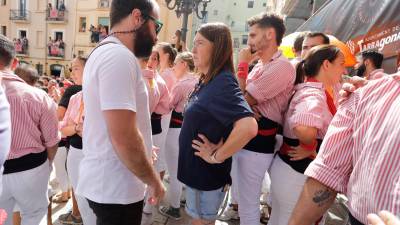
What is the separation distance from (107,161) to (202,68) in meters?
0.97

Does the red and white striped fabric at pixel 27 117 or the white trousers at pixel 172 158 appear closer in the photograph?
the red and white striped fabric at pixel 27 117

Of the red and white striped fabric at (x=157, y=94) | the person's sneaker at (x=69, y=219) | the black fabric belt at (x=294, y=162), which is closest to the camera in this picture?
the black fabric belt at (x=294, y=162)

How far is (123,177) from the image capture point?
176 centimetres

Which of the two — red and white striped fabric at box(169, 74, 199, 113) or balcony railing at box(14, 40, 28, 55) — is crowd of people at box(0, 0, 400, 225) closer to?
red and white striped fabric at box(169, 74, 199, 113)

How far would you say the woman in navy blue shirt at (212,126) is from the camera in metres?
2.02

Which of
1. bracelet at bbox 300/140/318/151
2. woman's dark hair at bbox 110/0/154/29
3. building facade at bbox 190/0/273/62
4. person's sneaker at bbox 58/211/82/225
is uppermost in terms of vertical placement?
building facade at bbox 190/0/273/62

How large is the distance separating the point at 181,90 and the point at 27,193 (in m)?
1.95

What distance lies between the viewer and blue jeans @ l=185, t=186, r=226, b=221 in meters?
2.26

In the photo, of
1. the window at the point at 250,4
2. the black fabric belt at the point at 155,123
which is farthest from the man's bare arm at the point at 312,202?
the window at the point at 250,4

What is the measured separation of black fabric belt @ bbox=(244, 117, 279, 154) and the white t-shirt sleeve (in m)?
1.33

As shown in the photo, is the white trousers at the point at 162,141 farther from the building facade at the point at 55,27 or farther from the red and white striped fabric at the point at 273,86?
the building facade at the point at 55,27

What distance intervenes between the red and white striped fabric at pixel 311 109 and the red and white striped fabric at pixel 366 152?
82 cm

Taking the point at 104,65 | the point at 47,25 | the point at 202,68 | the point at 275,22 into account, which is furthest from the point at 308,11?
the point at 47,25

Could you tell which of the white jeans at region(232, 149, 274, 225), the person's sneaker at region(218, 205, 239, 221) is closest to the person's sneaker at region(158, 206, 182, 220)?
the person's sneaker at region(218, 205, 239, 221)
